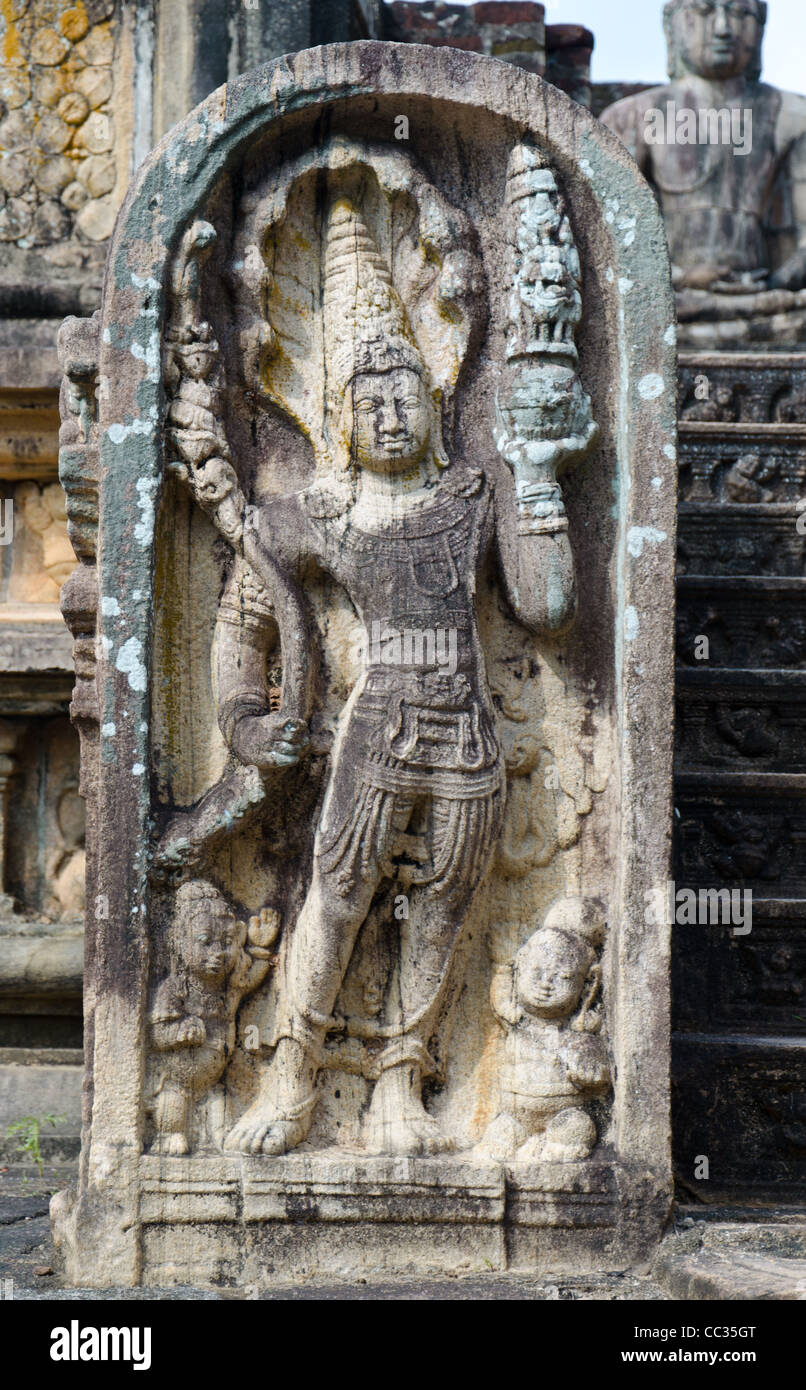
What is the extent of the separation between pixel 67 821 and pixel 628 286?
2.81m

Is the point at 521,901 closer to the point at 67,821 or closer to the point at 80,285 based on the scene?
the point at 67,821

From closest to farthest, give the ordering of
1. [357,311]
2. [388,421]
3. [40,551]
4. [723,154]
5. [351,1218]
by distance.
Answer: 1. [351,1218]
2. [388,421]
3. [357,311]
4. [40,551]
5. [723,154]

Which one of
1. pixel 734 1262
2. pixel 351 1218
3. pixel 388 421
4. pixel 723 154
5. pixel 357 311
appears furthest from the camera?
pixel 723 154

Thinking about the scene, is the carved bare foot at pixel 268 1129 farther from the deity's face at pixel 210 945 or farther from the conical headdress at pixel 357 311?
the conical headdress at pixel 357 311

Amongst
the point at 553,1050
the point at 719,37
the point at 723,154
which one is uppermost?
the point at 719,37

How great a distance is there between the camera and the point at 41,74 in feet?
21.2

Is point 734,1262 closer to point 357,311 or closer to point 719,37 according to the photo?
point 357,311

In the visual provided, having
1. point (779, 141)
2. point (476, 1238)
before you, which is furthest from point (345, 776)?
point (779, 141)

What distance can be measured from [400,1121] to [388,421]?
1867 millimetres

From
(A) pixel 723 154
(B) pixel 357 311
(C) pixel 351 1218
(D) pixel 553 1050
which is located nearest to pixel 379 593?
(B) pixel 357 311

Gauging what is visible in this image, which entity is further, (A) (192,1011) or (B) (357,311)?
(B) (357,311)

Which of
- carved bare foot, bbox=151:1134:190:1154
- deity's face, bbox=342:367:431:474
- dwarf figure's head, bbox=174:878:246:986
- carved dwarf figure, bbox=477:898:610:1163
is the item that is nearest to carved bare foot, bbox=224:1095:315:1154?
carved bare foot, bbox=151:1134:190:1154

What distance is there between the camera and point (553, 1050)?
4.75 meters

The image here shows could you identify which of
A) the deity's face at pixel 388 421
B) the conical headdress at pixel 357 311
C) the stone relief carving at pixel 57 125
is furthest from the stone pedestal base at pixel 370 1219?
the stone relief carving at pixel 57 125
